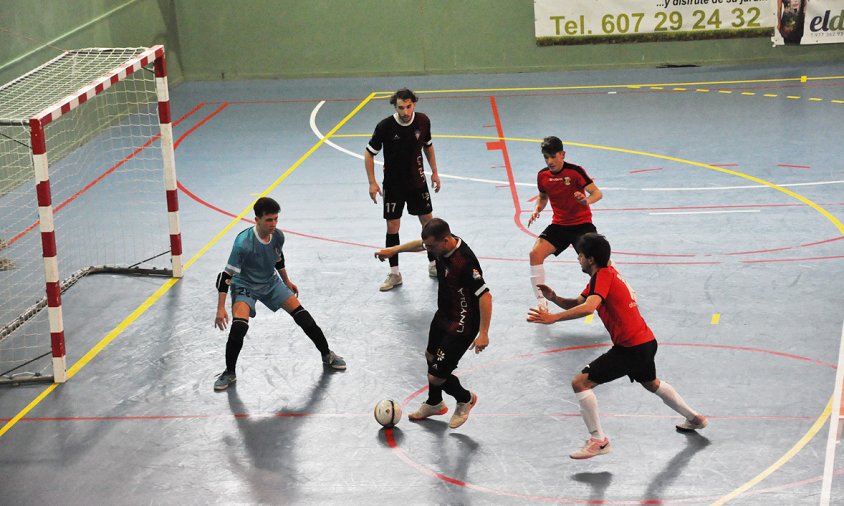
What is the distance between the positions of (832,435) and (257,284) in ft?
17.5

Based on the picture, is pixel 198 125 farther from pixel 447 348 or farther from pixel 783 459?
pixel 783 459

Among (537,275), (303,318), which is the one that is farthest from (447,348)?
(537,275)

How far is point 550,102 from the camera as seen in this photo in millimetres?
22641

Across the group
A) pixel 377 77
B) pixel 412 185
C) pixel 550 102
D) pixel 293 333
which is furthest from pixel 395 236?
pixel 377 77

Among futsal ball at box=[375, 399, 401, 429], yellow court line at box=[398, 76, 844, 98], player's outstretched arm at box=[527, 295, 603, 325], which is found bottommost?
Result: futsal ball at box=[375, 399, 401, 429]

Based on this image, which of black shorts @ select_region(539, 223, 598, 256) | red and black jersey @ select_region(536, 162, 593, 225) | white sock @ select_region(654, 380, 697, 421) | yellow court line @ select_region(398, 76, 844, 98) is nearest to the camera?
white sock @ select_region(654, 380, 697, 421)

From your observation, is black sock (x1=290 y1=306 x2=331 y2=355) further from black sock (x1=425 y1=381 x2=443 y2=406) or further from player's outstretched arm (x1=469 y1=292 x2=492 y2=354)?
player's outstretched arm (x1=469 y1=292 x2=492 y2=354)

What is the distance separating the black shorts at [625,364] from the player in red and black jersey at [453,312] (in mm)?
926

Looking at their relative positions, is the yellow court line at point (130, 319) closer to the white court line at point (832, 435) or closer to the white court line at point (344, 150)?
the white court line at point (344, 150)

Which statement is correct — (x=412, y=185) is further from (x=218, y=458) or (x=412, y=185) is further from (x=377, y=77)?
(x=377, y=77)

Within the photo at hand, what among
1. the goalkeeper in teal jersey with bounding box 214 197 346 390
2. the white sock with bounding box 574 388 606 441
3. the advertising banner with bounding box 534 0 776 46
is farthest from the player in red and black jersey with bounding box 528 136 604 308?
the advertising banner with bounding box 534 0 776 46

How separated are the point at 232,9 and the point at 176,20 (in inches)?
56.4

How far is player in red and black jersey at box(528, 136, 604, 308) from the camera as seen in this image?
11039 millimetres

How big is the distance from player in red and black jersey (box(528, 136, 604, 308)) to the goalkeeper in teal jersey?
254cm
